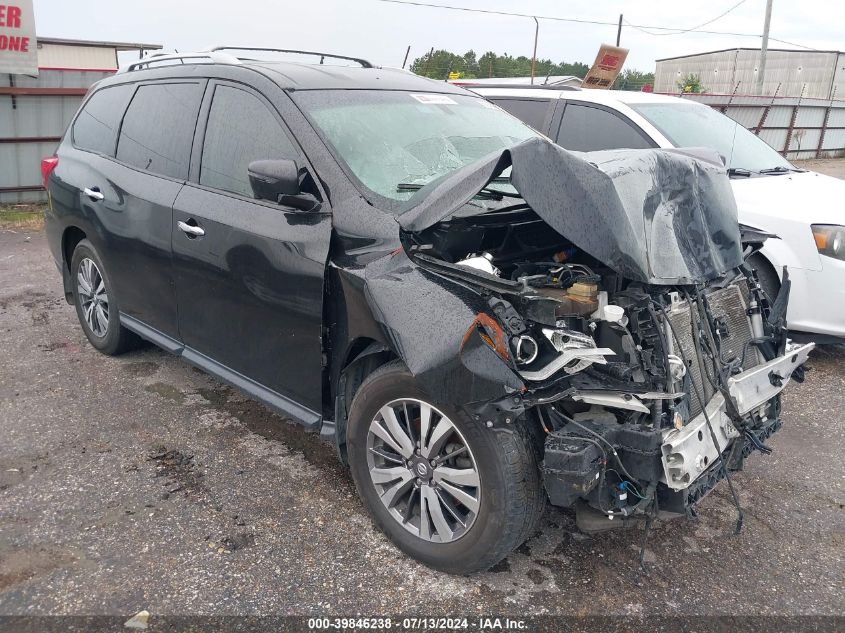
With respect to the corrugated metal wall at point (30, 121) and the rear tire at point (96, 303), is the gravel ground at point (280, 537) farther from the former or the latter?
the corrugated metal wall at point (30, 121)

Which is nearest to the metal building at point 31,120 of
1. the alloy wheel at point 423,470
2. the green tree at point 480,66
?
the green tree at point 480,66

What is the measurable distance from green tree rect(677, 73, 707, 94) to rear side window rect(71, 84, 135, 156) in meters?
35.7

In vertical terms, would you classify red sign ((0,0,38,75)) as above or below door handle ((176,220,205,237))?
above

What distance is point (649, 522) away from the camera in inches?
103

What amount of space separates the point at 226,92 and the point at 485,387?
89.8 inches

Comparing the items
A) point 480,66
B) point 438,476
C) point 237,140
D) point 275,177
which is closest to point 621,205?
point 438,476

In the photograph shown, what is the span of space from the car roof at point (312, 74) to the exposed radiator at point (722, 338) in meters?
1.96

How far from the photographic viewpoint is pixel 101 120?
4.80 meters

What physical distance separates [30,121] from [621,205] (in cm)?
1139

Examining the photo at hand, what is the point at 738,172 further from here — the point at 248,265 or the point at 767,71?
the point at 767,71

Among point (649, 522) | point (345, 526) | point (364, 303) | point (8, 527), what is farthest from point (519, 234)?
point (8, 527)

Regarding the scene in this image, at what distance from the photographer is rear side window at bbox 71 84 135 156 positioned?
15.1 ft

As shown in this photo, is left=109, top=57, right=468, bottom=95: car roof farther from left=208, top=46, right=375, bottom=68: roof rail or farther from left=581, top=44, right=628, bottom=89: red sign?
left=581, top=44, right=628, bottom=89: red sign

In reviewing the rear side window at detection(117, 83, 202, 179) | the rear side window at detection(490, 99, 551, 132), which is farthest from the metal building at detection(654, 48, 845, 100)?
the rear side window at detection(117, 83, 202, 179)
